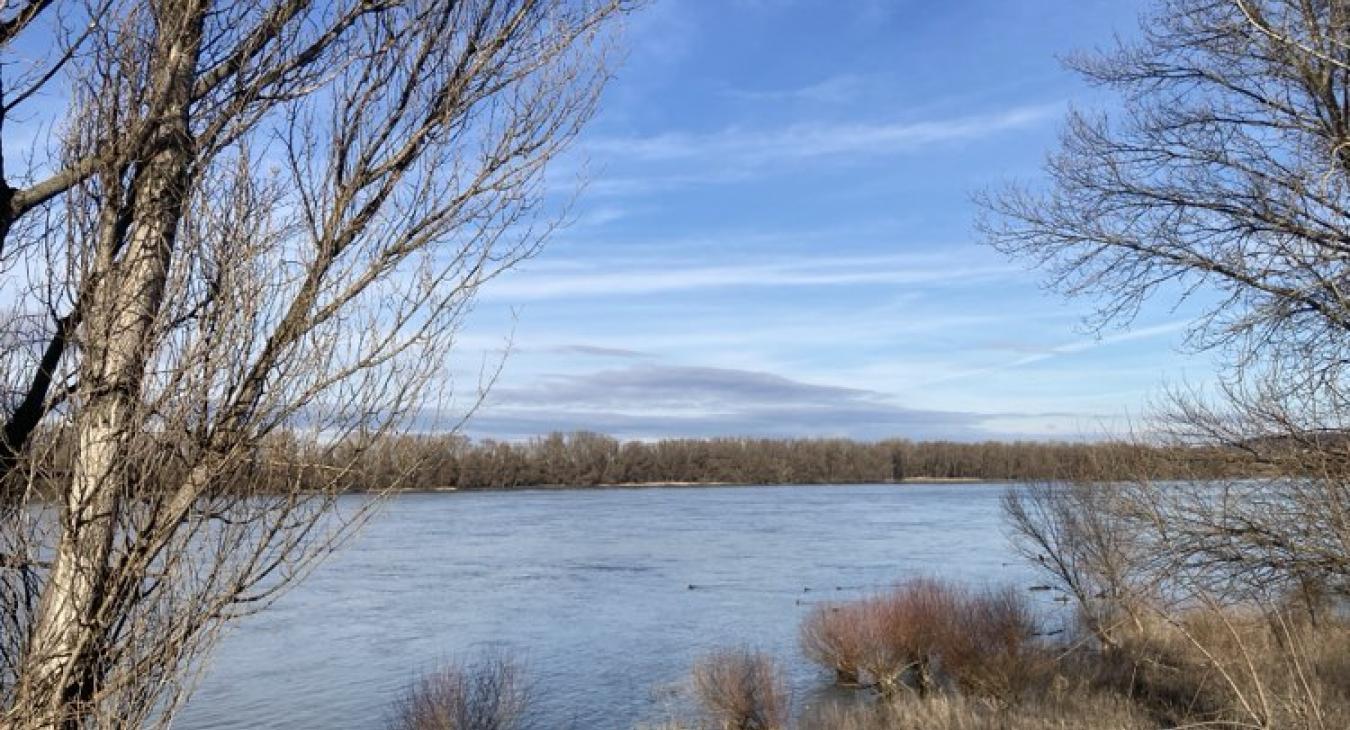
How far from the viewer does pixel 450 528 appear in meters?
50.1

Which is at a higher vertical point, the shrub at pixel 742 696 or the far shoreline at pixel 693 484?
the far shoreline at pixel 693 484

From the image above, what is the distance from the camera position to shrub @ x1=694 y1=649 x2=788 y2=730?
14070 millimetres

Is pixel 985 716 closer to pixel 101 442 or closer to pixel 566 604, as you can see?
pixel 101 442

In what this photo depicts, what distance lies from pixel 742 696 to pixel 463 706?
3944 mm

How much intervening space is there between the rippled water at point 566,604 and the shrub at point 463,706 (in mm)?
1503

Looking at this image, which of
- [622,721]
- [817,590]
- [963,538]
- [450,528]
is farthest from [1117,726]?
[450,528]

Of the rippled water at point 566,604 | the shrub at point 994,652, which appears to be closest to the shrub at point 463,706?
the rippled water at point 566,604

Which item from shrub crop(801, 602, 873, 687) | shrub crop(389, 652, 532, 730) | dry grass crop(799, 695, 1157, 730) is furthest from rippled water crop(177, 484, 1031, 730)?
dry grass crop(799, 695, 1157, 730)

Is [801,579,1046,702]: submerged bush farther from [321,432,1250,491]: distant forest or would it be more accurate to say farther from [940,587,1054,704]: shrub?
[321,432,1250,491]: distant forest

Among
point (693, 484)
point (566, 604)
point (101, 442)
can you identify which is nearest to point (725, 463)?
point (693, 484)

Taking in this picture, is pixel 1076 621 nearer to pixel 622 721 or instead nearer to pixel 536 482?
pixel 622 721

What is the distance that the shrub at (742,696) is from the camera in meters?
14.1

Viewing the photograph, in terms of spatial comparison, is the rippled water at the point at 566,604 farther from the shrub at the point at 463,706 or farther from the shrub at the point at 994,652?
the shrub at the point at 994,652

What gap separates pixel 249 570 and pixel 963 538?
1566 inches
